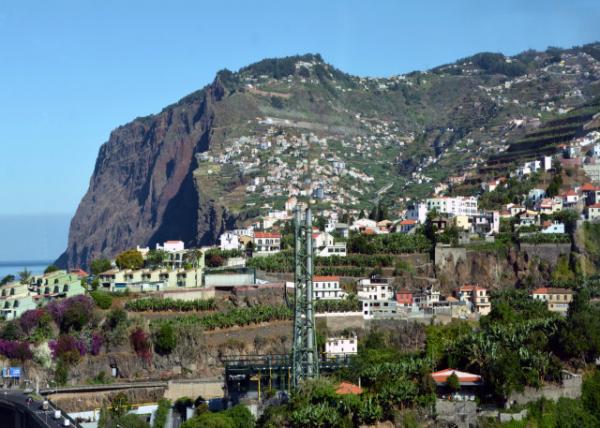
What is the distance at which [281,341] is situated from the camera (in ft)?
233

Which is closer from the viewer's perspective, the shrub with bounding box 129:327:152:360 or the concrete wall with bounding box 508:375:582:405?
the concrete wall with bounding box 508:375:582:405

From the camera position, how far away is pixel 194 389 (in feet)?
210

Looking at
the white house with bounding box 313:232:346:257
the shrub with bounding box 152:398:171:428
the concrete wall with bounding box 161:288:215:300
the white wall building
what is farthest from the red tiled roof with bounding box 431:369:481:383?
the white wall building

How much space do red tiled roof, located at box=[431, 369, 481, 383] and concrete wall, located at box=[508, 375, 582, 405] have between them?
2.11m

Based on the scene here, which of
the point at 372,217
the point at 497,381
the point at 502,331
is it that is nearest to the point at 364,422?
the point at 497,381

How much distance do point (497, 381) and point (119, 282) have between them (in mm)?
33526

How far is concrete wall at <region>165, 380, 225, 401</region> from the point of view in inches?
2505

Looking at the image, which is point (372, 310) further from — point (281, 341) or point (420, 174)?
point (420, 174)

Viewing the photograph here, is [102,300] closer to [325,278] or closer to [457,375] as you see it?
[325,278]

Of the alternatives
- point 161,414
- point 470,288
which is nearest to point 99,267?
point 470,288

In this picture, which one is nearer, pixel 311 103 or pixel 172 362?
pixel 172 362

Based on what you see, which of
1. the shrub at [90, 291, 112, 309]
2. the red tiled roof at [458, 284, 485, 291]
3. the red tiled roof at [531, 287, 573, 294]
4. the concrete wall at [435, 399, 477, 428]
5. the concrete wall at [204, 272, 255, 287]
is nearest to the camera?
the concrete wall at [435, 399, 477, 428]

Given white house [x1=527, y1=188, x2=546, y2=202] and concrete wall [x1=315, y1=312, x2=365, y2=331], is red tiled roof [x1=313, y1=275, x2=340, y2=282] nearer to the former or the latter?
concrete wall [x1=315, y1=312, x2=365, y2=331]

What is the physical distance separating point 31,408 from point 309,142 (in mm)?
103115
